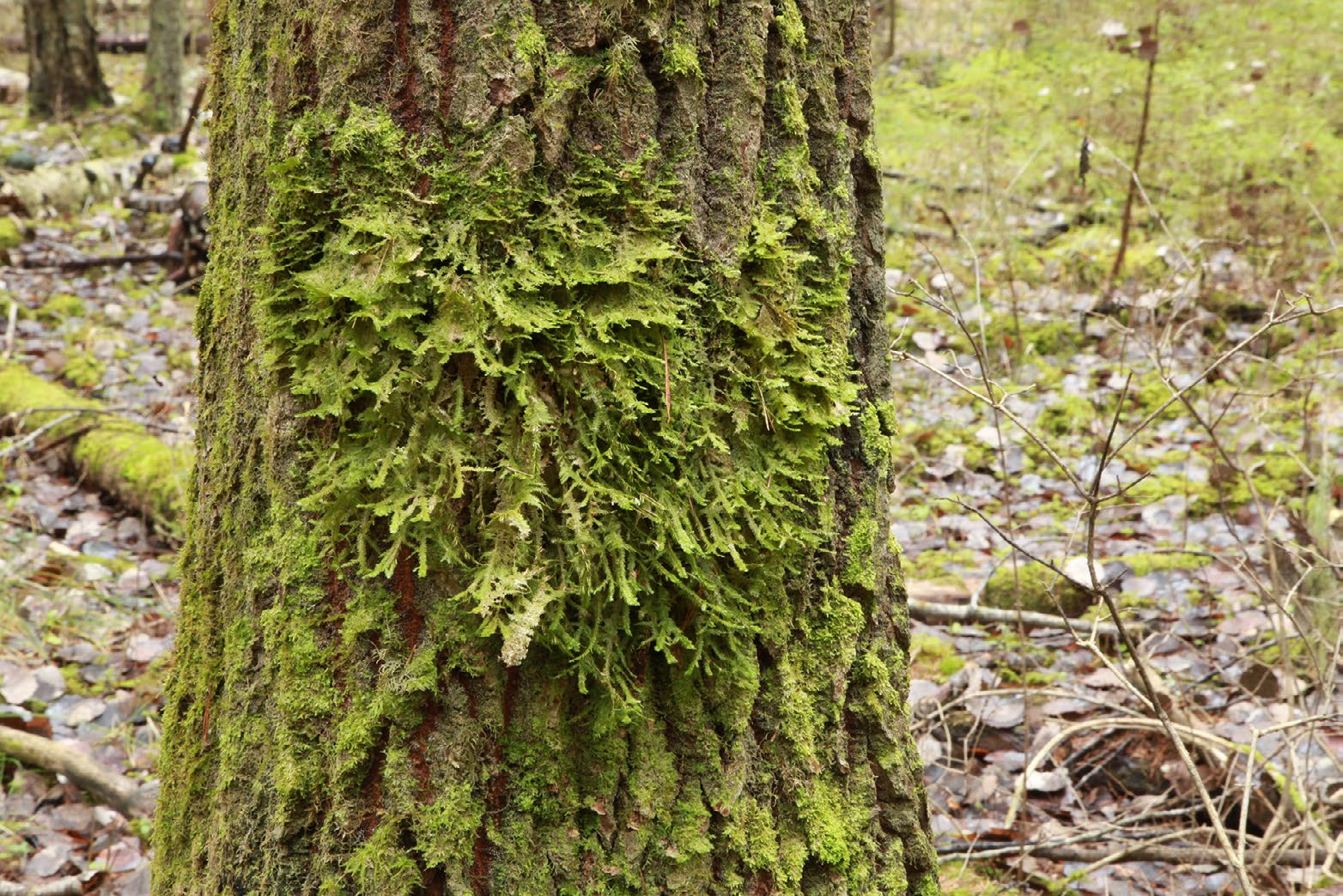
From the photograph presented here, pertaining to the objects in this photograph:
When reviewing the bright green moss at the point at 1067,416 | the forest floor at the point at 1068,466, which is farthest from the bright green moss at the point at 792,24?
the bright green moss at the point at 1067,416

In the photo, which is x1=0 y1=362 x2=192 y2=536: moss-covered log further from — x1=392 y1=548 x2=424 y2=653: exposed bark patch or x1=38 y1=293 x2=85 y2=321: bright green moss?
x1=392 y1=548 x2=424 y2=653: exposed bark patch

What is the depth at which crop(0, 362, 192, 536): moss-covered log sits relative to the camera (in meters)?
4.10

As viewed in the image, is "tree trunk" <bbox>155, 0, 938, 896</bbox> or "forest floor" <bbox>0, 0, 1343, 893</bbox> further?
"forest floor" <bbox>0, 0, 1343, 893</bbox>

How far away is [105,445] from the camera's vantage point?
4.46 m

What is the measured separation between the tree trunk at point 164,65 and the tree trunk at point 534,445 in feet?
36.9

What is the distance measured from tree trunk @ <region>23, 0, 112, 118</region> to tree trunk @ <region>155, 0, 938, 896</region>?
11865 millimetres

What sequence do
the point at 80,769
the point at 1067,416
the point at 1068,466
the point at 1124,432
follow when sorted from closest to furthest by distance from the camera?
the point at 80,769
the point at 1068,466
the point at 1124,432
the point at 1067,416

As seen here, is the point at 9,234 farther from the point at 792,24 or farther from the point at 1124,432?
the point at 792,24

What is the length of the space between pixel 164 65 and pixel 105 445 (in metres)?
8.61

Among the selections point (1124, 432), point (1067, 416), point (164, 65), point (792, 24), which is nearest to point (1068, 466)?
point (1124, 432)

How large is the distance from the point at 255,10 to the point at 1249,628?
341 centimetres

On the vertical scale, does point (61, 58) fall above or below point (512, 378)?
above

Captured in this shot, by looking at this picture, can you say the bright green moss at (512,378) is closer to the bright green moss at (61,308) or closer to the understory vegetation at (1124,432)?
the understory vegetation at (1124,432)

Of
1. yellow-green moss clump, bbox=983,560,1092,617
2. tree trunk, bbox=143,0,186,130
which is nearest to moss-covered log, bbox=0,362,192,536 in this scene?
yellow-green moss clump, bbox=983,560,1092,617
